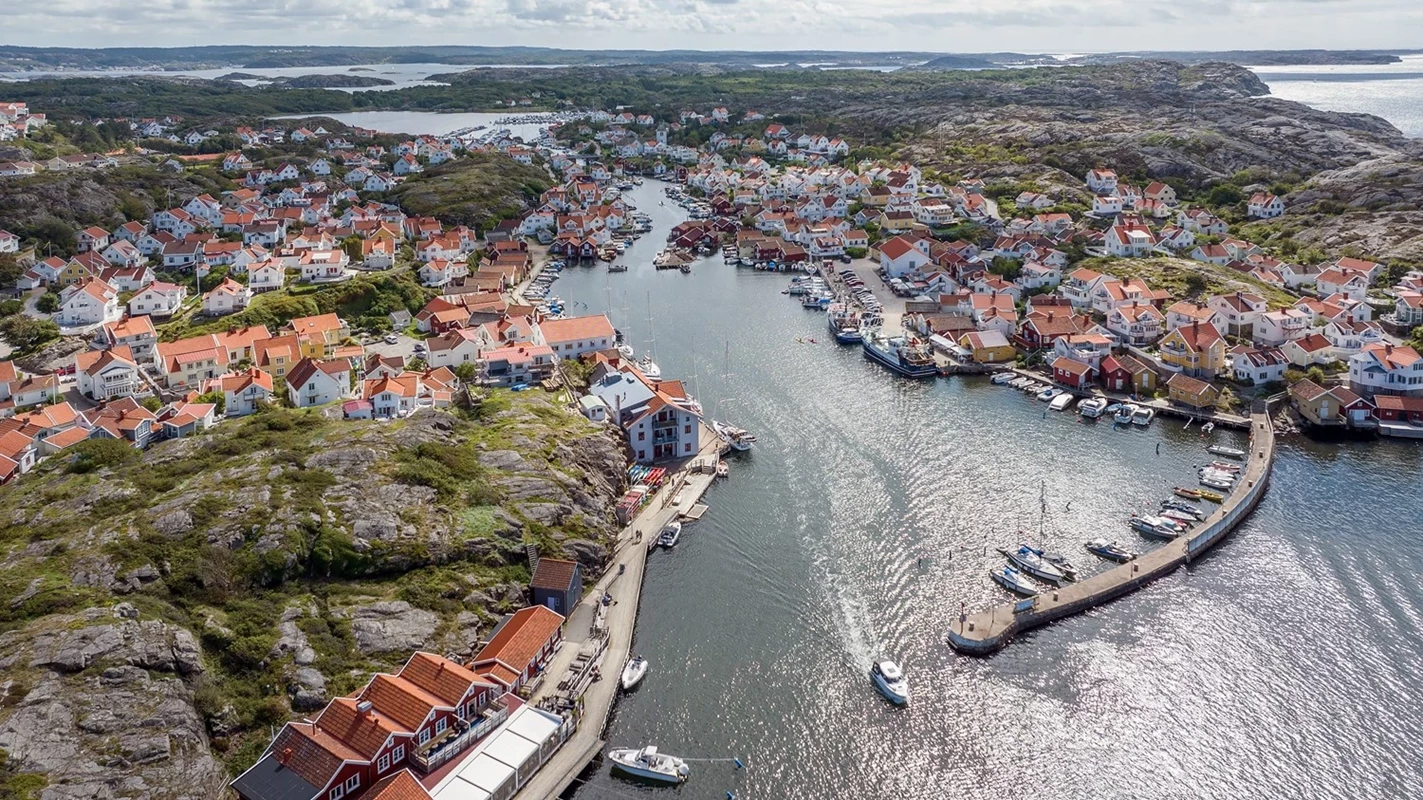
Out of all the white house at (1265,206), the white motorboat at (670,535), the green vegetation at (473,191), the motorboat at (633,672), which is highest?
the white house at (1265,206)

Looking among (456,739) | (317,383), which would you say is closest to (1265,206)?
(317,383)

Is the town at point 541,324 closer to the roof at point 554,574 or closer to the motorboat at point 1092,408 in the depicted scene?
the roof at point 554,574

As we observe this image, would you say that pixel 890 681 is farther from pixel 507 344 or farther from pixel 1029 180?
pixel 1029 180

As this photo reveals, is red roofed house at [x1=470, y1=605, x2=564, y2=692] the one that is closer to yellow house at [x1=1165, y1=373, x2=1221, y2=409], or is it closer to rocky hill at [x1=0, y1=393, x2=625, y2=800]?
rocky hill at [x1=0, y1=393, x2=625, y2=800]

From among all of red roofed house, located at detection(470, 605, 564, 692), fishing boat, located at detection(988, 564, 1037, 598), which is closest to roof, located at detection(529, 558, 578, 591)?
red roofed house, located at detection(470, 605, 564, 692)

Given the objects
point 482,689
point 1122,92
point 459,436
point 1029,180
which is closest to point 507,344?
point 459,436

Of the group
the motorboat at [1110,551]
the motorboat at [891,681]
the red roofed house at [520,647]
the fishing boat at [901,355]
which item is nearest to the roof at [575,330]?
the fishing boat at [901,355]

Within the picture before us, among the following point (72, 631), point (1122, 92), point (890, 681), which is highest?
point (1122, 92)
